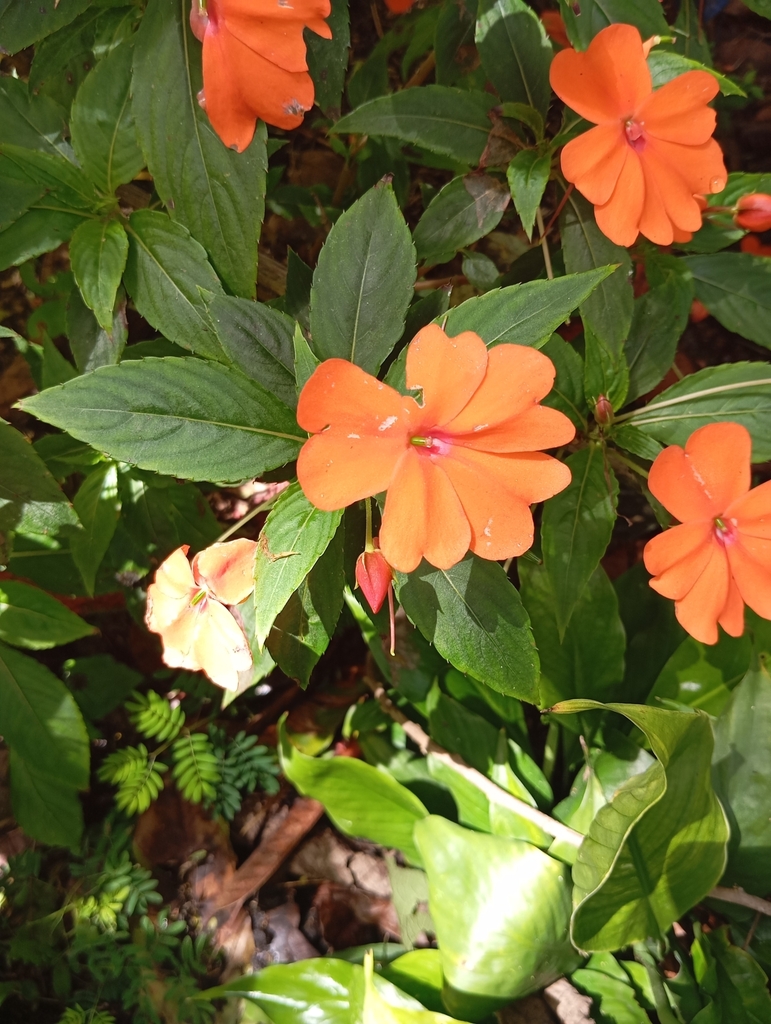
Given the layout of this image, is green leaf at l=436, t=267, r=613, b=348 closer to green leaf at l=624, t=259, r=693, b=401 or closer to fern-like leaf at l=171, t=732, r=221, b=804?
green leaf at l=624, t=259, r=693, b=401

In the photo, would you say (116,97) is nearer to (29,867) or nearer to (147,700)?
(147,700)

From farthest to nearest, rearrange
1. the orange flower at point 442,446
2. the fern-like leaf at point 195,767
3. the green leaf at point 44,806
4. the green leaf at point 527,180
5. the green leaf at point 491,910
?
the fern-like leaf at point 195,767 → the green leaf at point 44,806 → the green leaf at point 491,910 → the green leaf at point 527,180 → the orange flower at point 442,446

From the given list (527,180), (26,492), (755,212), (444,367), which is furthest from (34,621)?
(755,212)

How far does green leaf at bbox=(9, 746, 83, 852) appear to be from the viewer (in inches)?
44.2

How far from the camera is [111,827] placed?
1323 millimetres

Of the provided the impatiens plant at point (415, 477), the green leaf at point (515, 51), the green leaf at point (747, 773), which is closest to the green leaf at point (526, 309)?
the impatiens plant at point (415, 477)

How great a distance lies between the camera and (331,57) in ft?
2.65

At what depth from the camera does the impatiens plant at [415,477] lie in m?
0.62

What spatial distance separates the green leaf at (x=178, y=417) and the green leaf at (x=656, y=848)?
57cm

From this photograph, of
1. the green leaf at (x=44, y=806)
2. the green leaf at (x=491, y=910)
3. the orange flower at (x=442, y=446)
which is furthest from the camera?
the green leaf at (x=44, y=806)

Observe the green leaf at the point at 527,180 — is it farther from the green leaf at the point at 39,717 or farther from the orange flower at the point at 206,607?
the green leaf at the point at 39,717

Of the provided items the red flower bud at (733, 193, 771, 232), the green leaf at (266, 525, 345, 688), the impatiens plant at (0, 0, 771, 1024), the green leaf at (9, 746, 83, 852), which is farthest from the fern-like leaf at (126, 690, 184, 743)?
the red flower bud at (733, 193, 771, 232)

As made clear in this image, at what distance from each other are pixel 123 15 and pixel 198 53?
0.59 feet

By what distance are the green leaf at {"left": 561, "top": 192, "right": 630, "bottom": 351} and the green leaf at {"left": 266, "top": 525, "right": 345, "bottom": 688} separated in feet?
1.34
